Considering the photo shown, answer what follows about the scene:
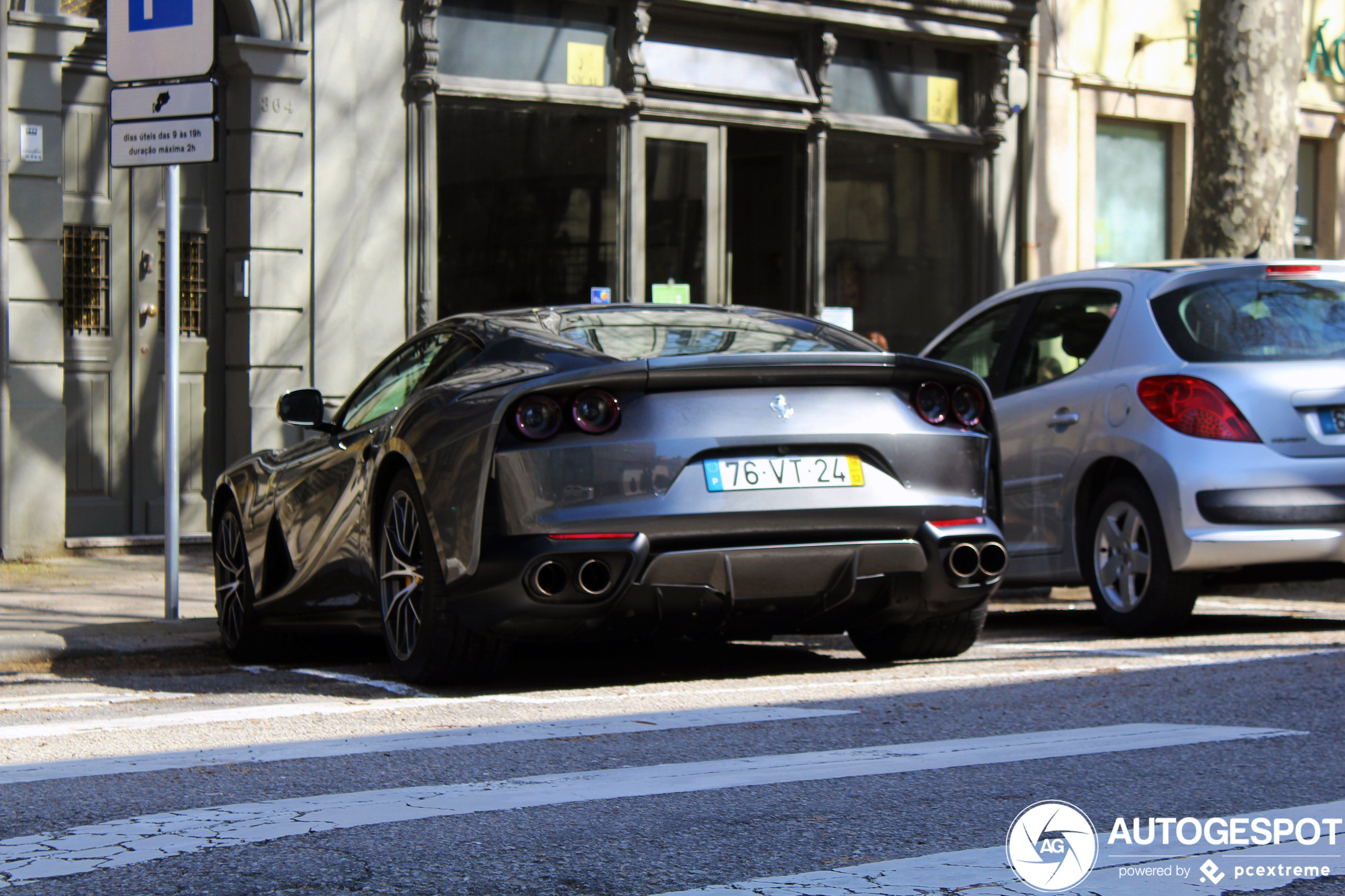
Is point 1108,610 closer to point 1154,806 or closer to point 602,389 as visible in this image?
point 602,389

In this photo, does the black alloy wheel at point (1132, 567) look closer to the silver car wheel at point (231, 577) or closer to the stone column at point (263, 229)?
the silver car wheel at point (231, 577)

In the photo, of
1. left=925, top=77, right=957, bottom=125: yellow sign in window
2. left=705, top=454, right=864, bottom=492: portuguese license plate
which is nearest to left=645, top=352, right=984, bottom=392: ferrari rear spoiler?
left=705, top=454, right=864, bottom=492: portuguese license plate

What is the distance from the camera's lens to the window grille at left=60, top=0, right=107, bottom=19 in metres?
11.5

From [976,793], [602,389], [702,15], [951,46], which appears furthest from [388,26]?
[976,793]

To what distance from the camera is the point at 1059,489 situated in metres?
8.04

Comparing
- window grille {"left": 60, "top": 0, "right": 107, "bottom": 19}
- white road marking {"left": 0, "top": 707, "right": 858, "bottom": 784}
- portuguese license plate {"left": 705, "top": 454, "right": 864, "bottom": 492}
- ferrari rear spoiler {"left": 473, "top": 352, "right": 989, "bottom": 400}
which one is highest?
window grille {"left": 60, "top": 0, "right": 107, "bottom": 19}

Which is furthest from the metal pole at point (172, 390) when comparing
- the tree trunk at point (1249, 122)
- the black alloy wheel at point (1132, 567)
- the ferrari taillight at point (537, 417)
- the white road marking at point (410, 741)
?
the tree trunk at point (1249, 122)

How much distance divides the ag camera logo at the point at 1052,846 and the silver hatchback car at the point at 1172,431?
363cm

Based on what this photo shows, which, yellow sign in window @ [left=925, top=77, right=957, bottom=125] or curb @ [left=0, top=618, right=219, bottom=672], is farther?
yellow sign in window @ [left=925, top=77, right=957, bottom=125]

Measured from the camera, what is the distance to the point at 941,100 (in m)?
15.9

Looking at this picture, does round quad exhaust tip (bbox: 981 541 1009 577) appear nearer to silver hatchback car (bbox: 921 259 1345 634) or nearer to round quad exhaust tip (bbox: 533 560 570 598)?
silver hatchback car (bbox: 921 259 1345 634)

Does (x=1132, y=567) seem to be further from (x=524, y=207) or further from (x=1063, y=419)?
(x=524, y=207)

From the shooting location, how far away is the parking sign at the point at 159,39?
7.93 meters

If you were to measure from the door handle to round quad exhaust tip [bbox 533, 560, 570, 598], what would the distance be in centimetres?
327
